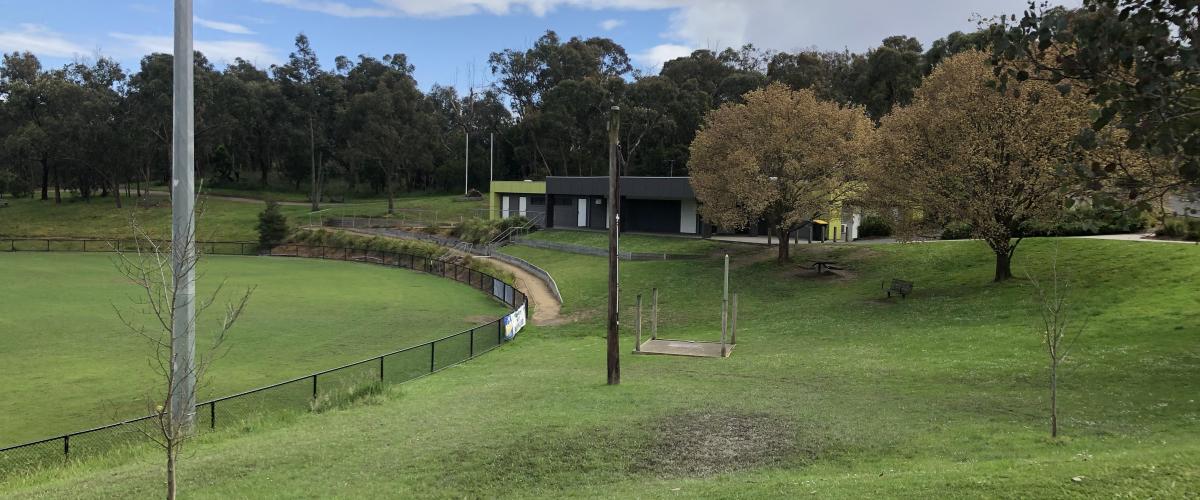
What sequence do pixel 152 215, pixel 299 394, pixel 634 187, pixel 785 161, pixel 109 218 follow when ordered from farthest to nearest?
pixel 109 218 → pixel 152 215 → pixel 634 187 → pixel 785 161 → pixel 299 394

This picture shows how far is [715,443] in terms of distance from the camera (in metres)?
11.3

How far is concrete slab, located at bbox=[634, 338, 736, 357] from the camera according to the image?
2077 cm

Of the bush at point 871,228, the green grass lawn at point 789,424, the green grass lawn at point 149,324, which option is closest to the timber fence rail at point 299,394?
the green grass lawn at point 789,424

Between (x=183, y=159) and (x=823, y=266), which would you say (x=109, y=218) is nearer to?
(x=823, y=266)

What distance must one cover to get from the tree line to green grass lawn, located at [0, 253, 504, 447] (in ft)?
113

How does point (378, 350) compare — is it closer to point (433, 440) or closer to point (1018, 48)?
point (433, 440)

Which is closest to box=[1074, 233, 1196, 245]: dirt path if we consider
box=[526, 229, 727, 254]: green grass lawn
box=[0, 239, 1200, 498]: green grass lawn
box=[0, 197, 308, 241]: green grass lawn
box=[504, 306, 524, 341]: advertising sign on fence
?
box=[0, 239, 1200, 498]: green grass lawn

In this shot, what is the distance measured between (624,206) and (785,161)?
75.0 feet

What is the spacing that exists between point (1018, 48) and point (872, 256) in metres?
31.7

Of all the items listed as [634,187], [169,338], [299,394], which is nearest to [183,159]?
[169,338]

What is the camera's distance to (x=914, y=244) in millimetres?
38344

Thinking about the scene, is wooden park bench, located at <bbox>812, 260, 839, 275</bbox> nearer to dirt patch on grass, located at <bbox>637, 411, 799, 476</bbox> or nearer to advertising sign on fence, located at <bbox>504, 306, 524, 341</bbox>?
advertising sign on fence, located at <bbox>504, 306, 524, 341</bbox>

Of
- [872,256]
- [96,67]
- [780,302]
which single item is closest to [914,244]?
[872,256]

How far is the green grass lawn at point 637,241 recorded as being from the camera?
149 ft
